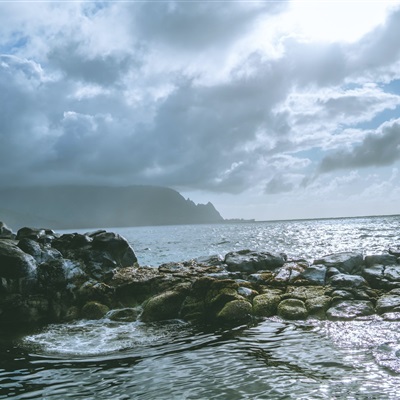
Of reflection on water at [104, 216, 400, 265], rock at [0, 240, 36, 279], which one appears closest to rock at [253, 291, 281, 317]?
rock at [0, 240, 36, 279]

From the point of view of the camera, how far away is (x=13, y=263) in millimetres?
19859

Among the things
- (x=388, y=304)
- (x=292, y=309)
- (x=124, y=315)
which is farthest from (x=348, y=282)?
(x=124, y=315)

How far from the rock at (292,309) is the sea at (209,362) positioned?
0.65 m

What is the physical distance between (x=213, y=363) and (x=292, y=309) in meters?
6.83

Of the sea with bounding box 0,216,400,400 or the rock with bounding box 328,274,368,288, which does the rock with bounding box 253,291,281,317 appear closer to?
the sea with bounding box 0,216,400,400

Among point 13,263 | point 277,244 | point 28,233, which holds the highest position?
point 28,233

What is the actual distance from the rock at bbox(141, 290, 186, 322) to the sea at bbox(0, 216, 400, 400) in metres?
1.74

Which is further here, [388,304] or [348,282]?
[348,282]

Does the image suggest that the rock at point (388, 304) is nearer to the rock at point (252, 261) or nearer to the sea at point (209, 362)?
the sea at point (209, 362)

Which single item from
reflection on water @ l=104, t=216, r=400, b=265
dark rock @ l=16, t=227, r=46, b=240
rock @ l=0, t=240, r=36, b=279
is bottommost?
reflection on water @ l=104, t=216, r=400, b=265

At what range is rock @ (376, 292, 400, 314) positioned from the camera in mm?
16500

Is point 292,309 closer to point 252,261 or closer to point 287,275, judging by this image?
point 287,275

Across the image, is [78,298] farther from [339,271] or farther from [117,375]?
[339,271]

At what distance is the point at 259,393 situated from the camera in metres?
9.24
